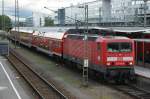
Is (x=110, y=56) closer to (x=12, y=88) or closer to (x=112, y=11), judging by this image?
(x=12, y=88)

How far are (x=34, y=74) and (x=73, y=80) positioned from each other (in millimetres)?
5627

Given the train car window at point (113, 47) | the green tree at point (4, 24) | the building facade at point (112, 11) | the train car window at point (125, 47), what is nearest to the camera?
the train car window at point (113, 47)

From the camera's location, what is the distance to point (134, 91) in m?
23.9

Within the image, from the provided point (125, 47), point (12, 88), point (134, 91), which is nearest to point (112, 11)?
point (125, 47)

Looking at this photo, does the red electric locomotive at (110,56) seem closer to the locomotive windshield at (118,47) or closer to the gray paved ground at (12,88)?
the locomotive windshield at (118,47)

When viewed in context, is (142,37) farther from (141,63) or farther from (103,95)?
(103,95)

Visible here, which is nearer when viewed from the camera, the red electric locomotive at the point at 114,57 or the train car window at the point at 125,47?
the red electric locomotive at the point at 114,57

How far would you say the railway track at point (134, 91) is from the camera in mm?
21928

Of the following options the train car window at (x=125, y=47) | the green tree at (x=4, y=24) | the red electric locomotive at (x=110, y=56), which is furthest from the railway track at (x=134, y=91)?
the green tree at (x=4, y=24)

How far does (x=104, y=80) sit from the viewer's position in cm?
2833

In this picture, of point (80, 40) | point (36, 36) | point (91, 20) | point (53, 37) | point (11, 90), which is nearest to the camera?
point (11, 90)

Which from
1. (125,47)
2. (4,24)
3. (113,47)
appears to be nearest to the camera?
(113,47)

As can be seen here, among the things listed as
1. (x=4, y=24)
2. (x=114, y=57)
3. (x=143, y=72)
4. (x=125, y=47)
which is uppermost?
(x=4, y=24)

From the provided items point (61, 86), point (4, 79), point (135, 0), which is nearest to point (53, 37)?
point (4, 79)
